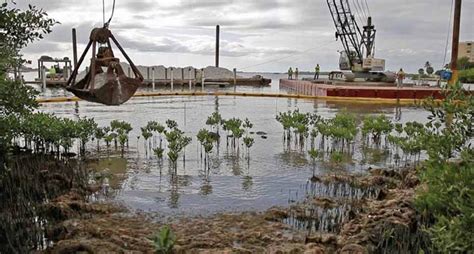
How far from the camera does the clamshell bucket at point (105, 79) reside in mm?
5613

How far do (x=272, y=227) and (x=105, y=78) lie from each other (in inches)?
107

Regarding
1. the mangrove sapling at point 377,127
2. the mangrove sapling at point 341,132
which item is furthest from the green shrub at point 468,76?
the mangrove sapling at point 377,127

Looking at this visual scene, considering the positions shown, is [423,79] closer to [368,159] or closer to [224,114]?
[224,114]

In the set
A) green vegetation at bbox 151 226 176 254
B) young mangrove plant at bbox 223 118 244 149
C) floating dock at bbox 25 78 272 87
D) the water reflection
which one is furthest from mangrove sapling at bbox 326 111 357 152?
floating dock at bbox 25 78 272 87

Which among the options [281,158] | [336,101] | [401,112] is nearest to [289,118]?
[281,158]

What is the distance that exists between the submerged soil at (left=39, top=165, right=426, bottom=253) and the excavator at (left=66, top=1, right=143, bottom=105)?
1.46 meters

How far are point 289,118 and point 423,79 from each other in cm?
2985

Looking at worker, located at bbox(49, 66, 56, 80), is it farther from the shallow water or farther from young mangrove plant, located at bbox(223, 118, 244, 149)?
young mangrove plant, located at bbox(223, 118, 244, 149)

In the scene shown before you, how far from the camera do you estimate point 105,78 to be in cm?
584

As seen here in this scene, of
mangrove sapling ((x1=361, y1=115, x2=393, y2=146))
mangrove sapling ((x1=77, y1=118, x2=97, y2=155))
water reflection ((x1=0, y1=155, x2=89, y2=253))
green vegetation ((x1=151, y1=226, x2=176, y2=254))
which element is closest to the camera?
green vegetation ((x1=151, y1=226, x2=176, y2=254))

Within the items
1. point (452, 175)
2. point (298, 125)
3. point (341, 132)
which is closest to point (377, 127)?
point (341, 132)

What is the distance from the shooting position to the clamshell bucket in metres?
5.61

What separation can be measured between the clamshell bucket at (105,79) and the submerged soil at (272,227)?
57.6 inches

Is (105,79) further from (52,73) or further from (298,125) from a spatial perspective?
(52,73)
